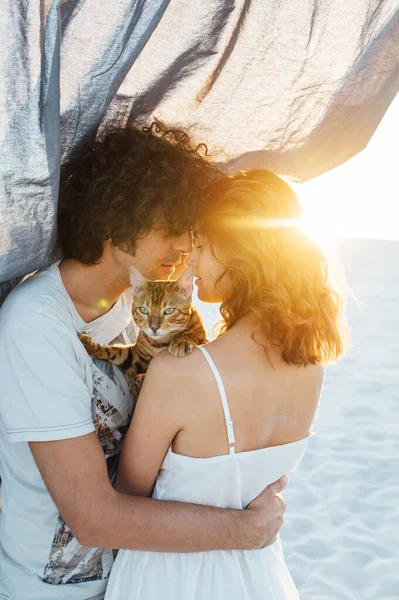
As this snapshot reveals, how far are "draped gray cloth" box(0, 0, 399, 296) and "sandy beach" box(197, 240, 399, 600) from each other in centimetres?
107

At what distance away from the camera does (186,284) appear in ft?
9.10

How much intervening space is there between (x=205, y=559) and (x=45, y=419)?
27.8 inches

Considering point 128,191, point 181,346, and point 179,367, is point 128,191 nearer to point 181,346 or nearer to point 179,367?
point 181,346

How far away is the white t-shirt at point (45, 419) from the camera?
1.86 meters

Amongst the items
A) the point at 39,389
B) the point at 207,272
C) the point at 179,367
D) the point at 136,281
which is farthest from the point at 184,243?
the point at 39,389

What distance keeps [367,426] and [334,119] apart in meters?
4.51

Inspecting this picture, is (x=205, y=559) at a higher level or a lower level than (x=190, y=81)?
lower

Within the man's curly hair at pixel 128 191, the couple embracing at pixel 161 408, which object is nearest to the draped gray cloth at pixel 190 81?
the man's curly hair at pixel 128 191

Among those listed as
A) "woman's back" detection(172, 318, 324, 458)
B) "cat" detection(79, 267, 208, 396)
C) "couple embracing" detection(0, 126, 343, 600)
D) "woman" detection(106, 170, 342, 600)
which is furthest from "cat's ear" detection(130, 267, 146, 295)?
"woman's back" detection(172, 318, 324, 458)

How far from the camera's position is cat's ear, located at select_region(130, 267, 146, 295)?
247 centimetres

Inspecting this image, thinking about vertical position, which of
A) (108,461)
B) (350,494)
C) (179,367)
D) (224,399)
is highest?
(179,367)

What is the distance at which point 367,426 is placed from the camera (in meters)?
6.30

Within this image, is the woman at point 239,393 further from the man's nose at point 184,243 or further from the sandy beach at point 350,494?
the sandy beach at point 350,494

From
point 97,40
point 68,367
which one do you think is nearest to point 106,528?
point 68,367
